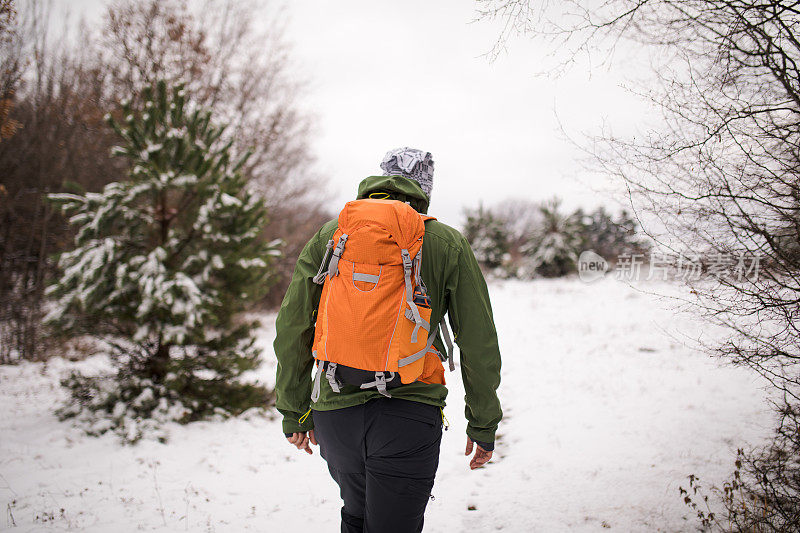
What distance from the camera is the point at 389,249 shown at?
158 centimetres

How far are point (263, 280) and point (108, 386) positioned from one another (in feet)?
8.11

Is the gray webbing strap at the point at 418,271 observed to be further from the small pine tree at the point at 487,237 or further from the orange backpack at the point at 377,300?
the small pine tree at the point at 487,237

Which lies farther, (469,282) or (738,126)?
(738,126)

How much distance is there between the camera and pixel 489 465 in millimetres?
4285

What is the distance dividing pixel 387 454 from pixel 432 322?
587 millimetres

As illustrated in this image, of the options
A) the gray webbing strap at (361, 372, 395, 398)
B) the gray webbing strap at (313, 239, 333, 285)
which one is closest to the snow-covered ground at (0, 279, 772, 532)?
the gray webbing strap at (361, 372, 395, 398)

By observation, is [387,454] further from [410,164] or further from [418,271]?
[410,164]

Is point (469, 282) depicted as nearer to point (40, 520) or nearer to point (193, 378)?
point (40, 520)

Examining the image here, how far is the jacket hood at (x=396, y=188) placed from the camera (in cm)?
181

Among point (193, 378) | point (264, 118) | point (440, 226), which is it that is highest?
point (264, 118)

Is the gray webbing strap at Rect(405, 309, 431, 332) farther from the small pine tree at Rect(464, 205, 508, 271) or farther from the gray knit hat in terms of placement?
the small pine tree at Rect(464, 205, 508, 271)

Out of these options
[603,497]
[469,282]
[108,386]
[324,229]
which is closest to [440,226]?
[469,282]

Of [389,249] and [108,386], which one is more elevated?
[389,249]

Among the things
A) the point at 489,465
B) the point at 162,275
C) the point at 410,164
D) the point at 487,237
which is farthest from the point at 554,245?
the point at 410,164
